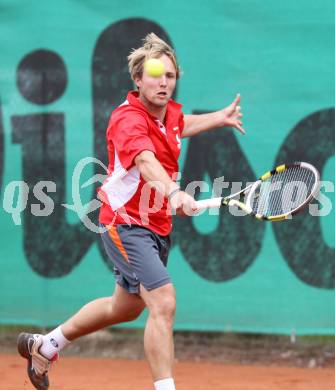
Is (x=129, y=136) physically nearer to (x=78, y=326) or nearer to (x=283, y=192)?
(x=283, y=192)

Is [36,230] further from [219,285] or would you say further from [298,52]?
[298,52]

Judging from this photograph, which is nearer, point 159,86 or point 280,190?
point 159,86

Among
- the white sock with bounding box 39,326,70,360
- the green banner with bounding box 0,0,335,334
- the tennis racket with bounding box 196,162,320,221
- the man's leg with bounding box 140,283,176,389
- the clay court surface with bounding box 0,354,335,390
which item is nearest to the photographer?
the man's leg with bounding box 140,283,176,389

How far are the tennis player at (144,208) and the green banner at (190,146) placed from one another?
1176 mm

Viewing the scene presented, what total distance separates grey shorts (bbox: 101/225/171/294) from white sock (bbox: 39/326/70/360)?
0.44m

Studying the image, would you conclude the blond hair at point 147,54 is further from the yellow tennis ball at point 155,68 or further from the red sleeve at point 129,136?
the red sleeve at point 129,136

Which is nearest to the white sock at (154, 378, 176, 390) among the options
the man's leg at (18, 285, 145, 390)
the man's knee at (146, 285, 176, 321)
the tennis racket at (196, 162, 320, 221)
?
the man's knee at (146, 285, 176, 321)

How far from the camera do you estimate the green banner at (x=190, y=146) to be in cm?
528

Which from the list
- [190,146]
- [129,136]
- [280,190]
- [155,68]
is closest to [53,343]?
[129,136]

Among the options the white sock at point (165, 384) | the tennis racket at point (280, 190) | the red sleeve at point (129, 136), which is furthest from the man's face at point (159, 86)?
the white sock at point (165, 384)

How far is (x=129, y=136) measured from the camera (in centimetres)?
380

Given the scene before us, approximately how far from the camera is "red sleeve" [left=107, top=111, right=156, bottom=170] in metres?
3.77

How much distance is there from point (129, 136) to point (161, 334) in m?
0.79

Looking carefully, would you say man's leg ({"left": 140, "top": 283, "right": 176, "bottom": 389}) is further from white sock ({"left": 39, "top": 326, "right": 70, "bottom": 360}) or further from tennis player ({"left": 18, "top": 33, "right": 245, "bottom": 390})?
white sock ({"left": 39, "top": 326, "right": 70, "bottom": 360})
